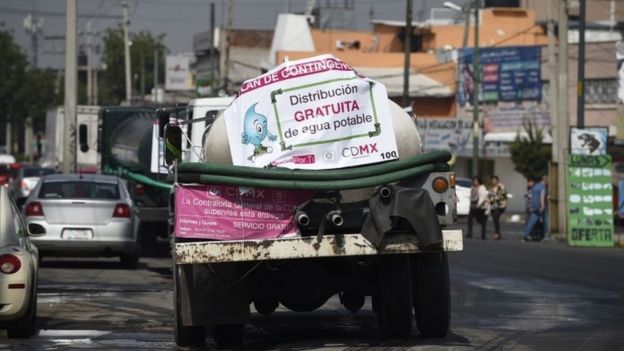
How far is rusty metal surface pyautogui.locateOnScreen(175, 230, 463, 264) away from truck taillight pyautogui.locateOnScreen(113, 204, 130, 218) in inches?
480

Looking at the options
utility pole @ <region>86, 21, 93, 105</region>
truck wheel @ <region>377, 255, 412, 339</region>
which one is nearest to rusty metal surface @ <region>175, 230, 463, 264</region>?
truck wheel @ <region>377, 255, 412, 339</region>

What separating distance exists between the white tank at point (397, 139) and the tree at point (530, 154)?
46.6 metres

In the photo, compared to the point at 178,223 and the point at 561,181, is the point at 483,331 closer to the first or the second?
the point at 178,223

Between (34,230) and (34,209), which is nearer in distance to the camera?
(34,230)

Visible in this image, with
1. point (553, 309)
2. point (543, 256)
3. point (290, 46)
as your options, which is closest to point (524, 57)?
point (290, 46)

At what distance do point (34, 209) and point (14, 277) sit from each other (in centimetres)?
1038

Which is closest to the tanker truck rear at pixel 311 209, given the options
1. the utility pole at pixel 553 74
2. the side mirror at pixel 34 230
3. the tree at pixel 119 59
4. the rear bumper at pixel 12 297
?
the rear bumper at pixel 12 297

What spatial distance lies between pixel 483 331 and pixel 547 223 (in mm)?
23302

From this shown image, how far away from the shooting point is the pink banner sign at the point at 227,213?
35.3ft

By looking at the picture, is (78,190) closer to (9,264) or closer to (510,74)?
(9,264)

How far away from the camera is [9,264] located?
1220 cm

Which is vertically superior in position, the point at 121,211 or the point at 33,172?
the point at 33,172

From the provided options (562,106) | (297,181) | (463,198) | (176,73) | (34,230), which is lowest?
(463,198)

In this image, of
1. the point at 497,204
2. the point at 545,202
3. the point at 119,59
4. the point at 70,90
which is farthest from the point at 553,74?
the point at 119,59
